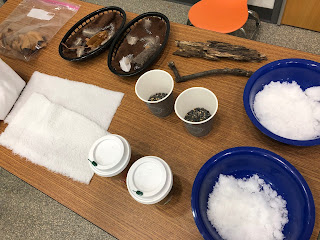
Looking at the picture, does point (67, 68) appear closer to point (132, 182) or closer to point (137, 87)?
point (137, 87)

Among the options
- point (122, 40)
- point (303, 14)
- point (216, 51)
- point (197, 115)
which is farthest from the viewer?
point (303, 14)

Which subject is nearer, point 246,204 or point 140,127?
point 246,204

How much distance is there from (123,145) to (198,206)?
0.28m

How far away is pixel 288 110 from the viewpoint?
0.79 meters

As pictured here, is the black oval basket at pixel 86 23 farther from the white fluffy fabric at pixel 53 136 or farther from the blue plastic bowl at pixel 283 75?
the blue plastic bowl at pixel 283 75

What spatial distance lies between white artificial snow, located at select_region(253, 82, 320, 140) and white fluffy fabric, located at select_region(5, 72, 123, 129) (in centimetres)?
54

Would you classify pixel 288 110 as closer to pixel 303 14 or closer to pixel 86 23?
pixel 86 23

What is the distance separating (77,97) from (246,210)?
78cm

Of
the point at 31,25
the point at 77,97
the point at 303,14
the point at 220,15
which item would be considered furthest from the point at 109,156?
the point at 303,14

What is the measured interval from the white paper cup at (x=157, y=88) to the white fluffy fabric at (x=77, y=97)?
0.54ft

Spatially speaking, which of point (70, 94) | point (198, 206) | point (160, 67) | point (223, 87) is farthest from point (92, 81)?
point (198, 206)

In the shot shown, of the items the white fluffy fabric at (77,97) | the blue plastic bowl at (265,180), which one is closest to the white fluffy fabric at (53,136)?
the white fluffy fabric at (77,97)

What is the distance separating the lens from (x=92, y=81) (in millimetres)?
1092

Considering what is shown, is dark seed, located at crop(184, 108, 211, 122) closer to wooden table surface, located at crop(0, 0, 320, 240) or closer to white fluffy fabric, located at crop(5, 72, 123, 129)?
wooden table surface, located at crop(0, 0, 320, 240)
